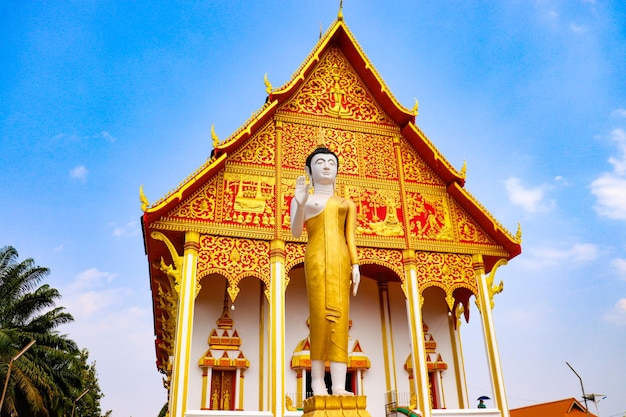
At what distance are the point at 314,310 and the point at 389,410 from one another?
6656mm

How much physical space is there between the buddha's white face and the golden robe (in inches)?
9.0

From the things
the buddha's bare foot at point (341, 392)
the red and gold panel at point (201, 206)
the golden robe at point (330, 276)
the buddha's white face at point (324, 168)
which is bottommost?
the buddha's bare foot at point (341, 392)

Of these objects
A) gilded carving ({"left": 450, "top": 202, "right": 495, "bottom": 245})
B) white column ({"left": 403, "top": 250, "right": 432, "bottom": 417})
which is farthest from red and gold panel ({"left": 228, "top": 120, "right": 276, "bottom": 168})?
gilded carving ({"left": 450, "top": 202, "right": 495, "bottom": 245})

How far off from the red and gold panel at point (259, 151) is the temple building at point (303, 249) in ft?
0.07

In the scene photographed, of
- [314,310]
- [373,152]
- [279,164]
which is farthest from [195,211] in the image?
[314,310]

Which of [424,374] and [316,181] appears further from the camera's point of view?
[424,374]

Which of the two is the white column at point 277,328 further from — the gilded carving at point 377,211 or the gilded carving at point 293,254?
the gilded carving at point 377,211

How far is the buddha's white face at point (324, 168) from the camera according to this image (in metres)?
5.62

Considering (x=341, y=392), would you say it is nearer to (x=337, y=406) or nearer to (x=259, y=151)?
(x=337, y=406)

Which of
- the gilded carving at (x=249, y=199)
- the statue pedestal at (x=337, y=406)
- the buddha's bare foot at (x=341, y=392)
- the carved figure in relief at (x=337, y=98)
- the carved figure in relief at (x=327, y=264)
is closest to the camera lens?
the statue pedestal at (x=337, y=406)

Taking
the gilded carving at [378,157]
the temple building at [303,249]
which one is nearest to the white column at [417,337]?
the temple building at [303,249]

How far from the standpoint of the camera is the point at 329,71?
1235cm

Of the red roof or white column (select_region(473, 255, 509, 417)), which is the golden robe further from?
the red roof

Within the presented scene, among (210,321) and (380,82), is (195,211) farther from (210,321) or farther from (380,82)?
(380,82)
